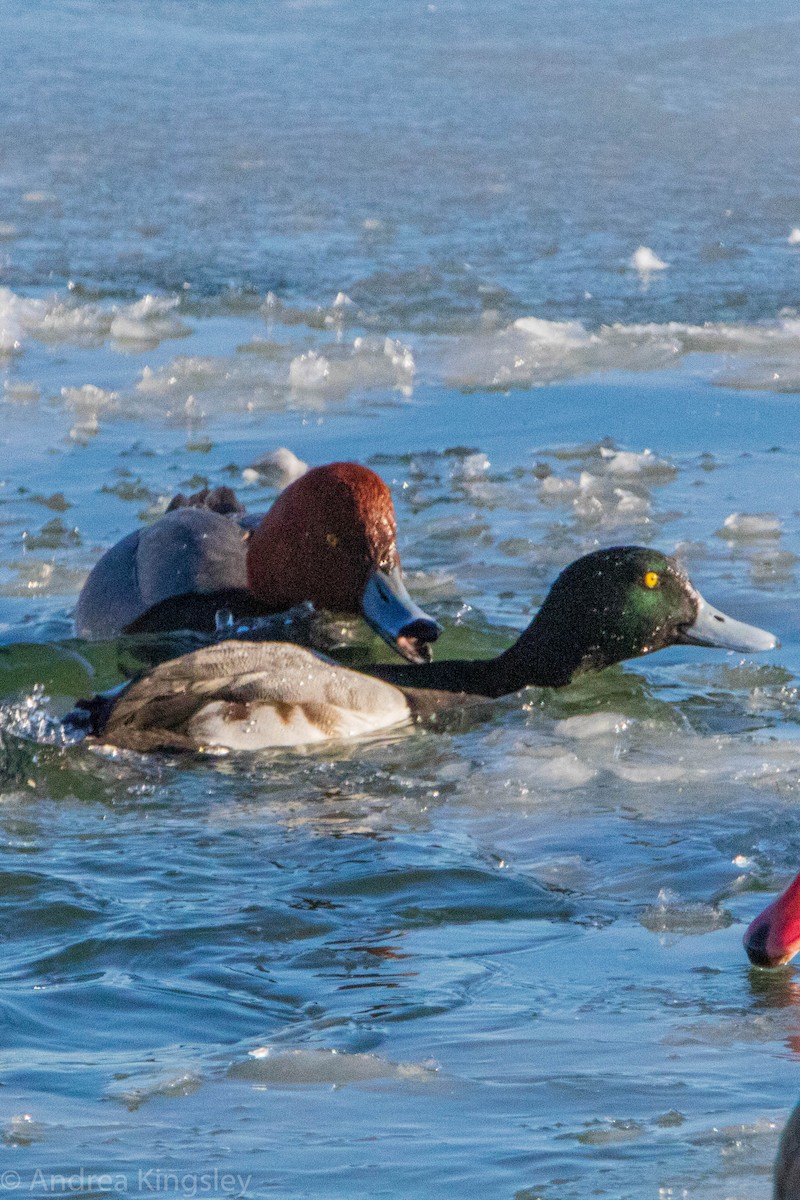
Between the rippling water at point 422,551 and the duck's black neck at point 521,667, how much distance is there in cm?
10

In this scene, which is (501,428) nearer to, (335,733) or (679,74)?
(335,733)

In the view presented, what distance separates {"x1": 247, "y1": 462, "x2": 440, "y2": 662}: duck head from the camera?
6.52 m

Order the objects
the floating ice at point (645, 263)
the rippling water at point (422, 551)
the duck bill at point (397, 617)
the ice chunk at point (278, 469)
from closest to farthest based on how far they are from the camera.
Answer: the rippling water at point (422, 551) → the duck bill at point (397, 617) → the ice chunk at point (278, 469) → the floating ice at point (645, 263)

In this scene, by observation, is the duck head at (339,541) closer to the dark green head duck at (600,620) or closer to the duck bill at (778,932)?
the dark green head duck at (600,620)

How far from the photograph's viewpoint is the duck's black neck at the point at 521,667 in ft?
19.5

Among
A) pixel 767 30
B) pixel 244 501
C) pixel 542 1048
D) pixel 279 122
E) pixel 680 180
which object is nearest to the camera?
pixel 542 1048

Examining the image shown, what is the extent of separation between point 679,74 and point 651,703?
10.9 m

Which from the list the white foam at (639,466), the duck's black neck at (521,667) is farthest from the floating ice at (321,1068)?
the white foam at (639,466)

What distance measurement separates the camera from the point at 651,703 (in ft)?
19.3

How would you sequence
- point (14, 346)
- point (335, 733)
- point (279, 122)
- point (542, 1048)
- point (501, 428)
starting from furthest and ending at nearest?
point (279, 122), point (14, 346), point (501, 428), point (335, 733), point (542, 1048)

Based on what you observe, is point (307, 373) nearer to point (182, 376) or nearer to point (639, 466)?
point (182, 376)

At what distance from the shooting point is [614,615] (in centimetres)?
604

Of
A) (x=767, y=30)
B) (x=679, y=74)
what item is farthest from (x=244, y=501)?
(x=767, y=30)

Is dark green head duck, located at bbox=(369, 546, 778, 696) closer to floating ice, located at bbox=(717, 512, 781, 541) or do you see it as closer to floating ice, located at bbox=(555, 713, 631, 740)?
floating ice, located at bbox=(555, 713, 631, 740)
